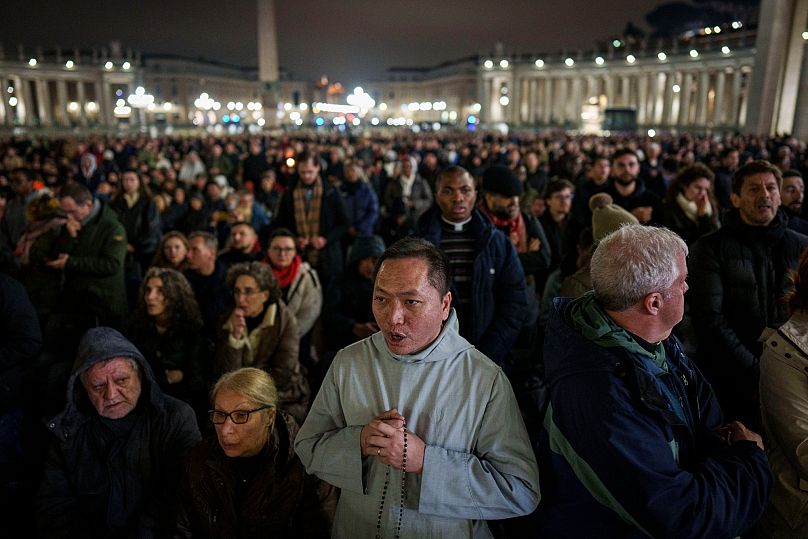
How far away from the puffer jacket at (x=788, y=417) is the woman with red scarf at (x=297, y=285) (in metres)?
3.62

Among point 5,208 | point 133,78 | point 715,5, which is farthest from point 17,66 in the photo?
point 715,5

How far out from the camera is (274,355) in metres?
4.44

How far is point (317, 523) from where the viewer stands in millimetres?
2918

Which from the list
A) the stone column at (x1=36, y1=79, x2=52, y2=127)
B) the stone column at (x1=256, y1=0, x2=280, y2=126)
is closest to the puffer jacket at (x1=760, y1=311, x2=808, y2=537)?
the stone column at (x1=256, y1=0, x2=280, y2=126)

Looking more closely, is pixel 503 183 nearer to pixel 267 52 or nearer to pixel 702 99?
pixel 267 52

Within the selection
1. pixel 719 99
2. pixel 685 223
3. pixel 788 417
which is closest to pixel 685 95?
pixel 719 99

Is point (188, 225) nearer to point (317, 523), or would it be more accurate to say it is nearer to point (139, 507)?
point (139, 507)

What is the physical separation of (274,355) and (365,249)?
3.89ft

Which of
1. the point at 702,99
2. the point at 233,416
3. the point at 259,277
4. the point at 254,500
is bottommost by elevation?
the point at 254,500

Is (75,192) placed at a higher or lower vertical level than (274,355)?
higher

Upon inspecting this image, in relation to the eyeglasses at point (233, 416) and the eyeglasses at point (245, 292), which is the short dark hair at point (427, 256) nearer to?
the eyeglasses at point (233, 416)

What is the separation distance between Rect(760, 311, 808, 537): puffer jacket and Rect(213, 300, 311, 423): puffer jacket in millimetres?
2940

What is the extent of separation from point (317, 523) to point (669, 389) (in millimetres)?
1801

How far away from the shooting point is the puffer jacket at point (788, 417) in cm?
231
